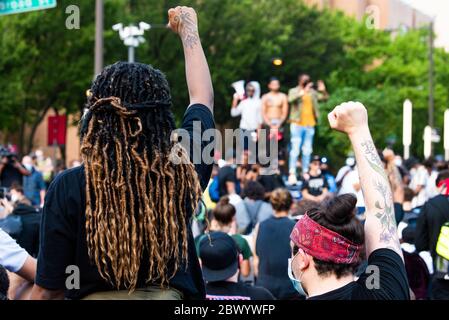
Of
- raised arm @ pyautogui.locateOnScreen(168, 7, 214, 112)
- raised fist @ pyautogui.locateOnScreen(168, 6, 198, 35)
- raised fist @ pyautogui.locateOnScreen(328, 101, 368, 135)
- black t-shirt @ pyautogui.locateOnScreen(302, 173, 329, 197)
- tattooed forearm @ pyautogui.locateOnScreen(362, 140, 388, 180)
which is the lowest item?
black t-shirt @ pyautogui.locateOnScreen(302, 173, 329, 197)

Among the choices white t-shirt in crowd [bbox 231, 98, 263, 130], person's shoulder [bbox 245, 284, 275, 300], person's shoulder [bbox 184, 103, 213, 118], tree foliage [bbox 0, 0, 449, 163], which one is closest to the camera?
person's shoulder [bbox 184, 103, 213, 118]

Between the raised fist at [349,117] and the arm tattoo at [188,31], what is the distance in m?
0.76

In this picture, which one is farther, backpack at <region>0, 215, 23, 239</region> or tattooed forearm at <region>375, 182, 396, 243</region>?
backpack at <region>0, 215, 23, 239</region>

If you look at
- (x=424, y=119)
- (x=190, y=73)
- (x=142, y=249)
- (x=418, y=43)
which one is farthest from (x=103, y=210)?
(x=418, y=43)

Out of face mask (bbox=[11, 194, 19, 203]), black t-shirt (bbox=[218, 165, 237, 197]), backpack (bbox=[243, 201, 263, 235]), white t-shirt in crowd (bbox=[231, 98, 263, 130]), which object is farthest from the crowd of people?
white t-shirt in crowd (bbox=[231, 98, 263, 130])

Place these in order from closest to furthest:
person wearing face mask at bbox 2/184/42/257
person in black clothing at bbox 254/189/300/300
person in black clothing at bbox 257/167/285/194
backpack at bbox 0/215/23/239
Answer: person in black clothing at bbox 254/189/300/300 → backpack at bbox 0/215/23/239 → person wearing face mask at bbox 2/184/42/257 → person in black clothing at bbox 257/167/285/194

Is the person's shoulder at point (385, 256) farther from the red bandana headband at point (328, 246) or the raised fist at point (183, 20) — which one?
the raised fist at point (183, 20)

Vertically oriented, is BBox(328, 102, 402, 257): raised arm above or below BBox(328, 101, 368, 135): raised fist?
below

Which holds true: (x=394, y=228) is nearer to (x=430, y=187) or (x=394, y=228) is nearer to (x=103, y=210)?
(x=103, y=210)

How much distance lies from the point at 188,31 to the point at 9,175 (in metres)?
13.8

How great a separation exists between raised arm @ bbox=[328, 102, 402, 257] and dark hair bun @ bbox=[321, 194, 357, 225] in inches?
5.1

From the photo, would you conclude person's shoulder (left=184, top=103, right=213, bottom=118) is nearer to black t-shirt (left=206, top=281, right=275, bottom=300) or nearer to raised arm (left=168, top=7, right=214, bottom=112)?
raised arm (left=168, top=7, right=214, bottom=112)

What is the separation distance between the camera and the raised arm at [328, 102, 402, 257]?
318 cm

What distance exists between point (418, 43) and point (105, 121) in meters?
64.2
